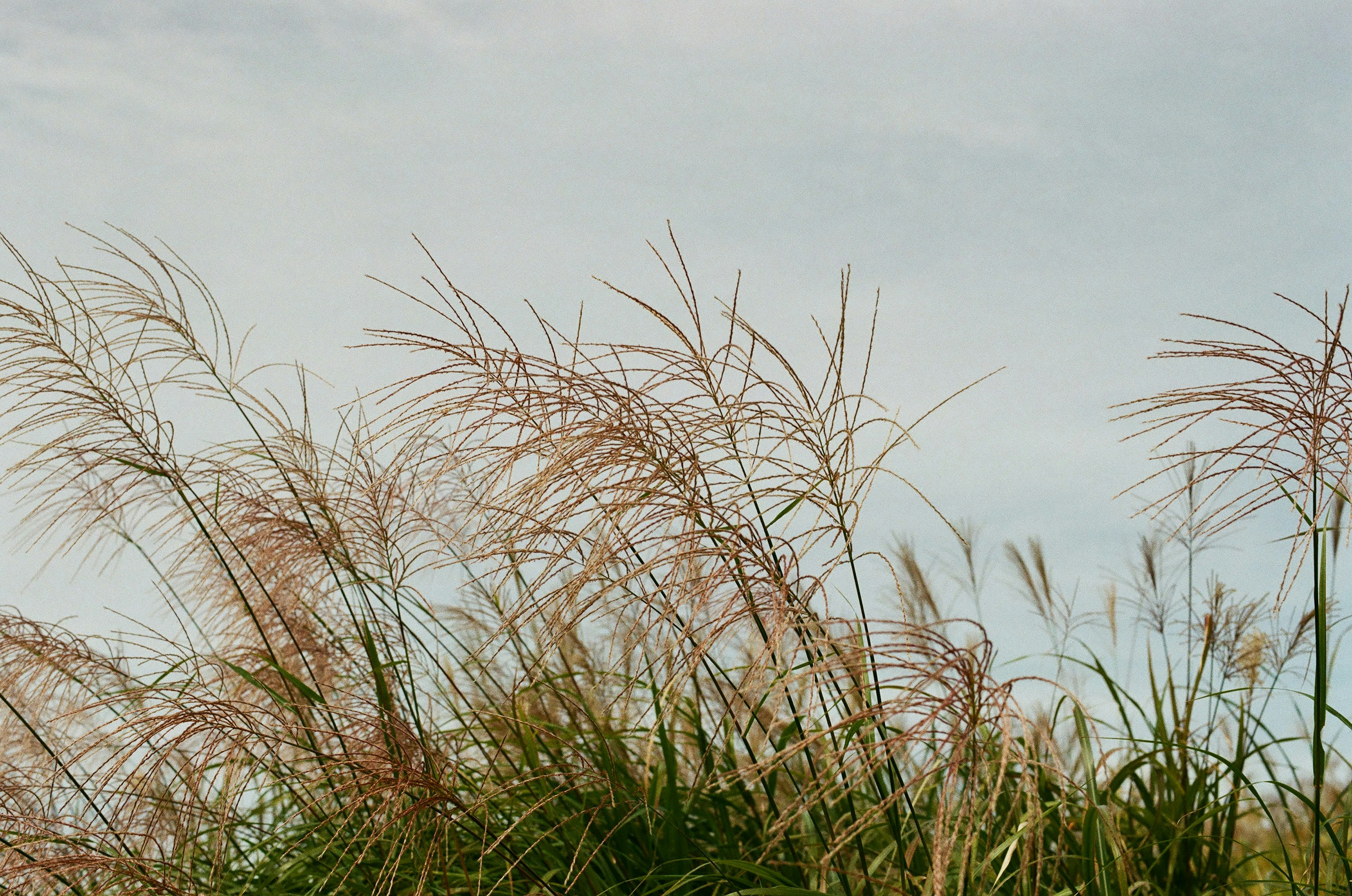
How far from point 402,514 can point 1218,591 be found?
2.96 metres

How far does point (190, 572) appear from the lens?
170 inches

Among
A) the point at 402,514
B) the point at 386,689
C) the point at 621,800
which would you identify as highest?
the point at 402,514

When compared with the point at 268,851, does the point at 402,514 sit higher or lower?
higher

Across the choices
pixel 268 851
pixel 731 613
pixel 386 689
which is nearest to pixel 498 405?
pixel 731 613

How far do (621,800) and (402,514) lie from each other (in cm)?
113

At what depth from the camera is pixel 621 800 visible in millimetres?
3152

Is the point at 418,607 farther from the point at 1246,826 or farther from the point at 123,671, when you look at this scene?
the point at 1246,826

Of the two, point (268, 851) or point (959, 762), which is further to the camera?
point (268, 851)

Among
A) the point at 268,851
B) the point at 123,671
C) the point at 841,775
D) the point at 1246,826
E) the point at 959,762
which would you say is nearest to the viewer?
the point at 959,762

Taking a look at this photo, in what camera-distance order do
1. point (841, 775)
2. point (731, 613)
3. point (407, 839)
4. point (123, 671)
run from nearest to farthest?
point (841, 775) < point (731, 613) < point (407, 839) < point (123, 671)

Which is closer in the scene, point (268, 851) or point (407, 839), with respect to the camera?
point (407, 839)

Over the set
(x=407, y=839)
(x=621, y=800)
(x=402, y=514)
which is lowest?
(x=407, y=839)

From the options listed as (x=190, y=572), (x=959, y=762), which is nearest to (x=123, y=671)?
(x=190, y=572)

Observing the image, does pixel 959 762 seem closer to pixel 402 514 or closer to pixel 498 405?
pixel 498 405
